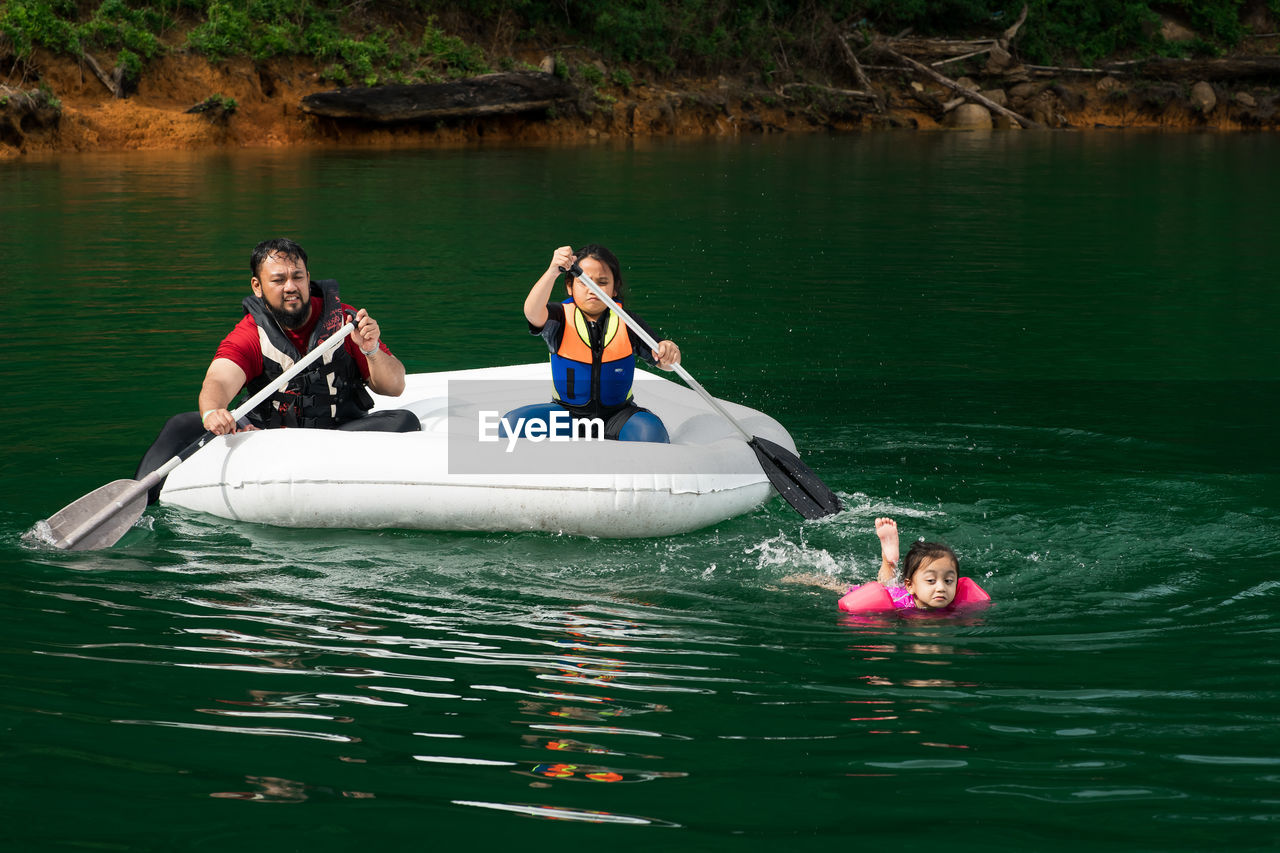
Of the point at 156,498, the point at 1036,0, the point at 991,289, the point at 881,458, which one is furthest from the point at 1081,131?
the point at 156,498

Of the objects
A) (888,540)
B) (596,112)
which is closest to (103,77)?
(596,112)

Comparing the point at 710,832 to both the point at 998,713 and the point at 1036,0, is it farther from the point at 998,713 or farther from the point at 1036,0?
the point at 1036,0

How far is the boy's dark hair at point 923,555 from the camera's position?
12.8 ft

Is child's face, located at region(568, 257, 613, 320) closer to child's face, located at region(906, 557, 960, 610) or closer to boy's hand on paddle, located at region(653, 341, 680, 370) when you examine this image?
boy's hand on paddle, located at region(653, 341, 680, 370)

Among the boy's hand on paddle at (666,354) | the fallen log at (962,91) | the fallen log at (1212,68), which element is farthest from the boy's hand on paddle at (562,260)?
the fallen log at (1212,68)

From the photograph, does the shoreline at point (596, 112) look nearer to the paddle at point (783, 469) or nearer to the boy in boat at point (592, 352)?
the boy in boat at point (592, 352)

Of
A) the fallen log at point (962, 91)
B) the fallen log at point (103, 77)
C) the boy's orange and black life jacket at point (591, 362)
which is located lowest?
the boy's orange and black life jacket at point (591, 362)

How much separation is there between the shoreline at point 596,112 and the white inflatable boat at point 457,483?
54.9 ft

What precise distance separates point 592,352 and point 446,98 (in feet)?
64.2

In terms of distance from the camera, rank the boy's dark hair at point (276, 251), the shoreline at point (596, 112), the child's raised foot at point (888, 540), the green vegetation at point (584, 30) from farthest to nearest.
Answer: the green vegetation at point (584, 30) < the shoreline at point (596, 112) < the boy's dark hair at point (276, 251) < the child's raised foot at point (888, 540)

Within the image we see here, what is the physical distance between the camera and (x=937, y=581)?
153 inches

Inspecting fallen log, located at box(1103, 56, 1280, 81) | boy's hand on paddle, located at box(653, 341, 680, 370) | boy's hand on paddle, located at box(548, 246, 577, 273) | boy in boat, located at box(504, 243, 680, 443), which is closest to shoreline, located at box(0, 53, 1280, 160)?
fallen log, located at box(1103, 56, 1280, 81)

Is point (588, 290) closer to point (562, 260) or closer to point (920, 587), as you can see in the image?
point (562, 260)

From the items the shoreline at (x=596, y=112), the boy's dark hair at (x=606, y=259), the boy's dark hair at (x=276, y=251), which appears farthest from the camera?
the shoreline at (x=596, y=112)
